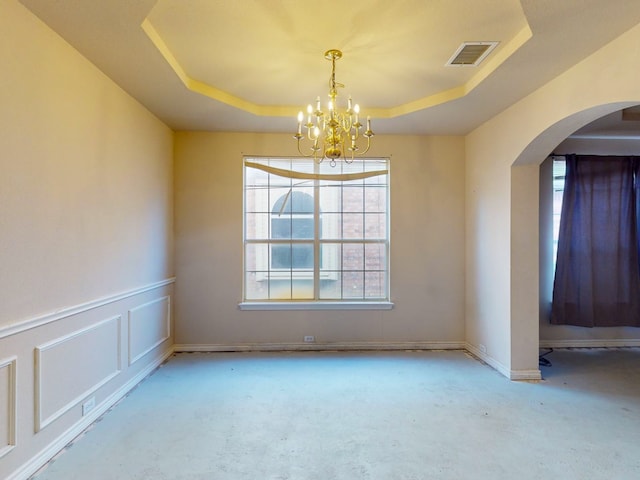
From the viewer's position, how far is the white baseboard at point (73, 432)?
2.01m

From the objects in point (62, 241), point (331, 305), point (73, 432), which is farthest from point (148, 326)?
point (331, 305)

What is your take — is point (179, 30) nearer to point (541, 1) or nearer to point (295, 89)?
point (295, 89)

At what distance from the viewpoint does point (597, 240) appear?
14.3ft

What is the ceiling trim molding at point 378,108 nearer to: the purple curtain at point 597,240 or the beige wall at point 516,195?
the beige wall at point 516,195

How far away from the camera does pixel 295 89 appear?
10.9 ft

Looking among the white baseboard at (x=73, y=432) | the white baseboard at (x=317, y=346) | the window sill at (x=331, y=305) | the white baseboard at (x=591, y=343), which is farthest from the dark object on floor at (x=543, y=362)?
the white baseboard at (x=73, y=432)

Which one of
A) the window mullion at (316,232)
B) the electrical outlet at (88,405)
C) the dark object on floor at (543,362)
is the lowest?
the dark object on floor at (543,362)

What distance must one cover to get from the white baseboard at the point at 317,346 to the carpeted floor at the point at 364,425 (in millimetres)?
384

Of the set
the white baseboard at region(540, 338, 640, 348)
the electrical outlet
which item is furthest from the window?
the white baseboard at region(540, 338, 640, 348)

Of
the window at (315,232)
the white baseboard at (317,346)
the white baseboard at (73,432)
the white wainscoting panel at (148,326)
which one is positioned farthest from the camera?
the window at (315,232)

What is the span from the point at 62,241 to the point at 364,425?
2449mm

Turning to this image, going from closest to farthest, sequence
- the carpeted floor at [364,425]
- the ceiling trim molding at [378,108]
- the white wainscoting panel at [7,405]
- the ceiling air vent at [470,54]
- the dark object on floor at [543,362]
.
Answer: the white wainscoting panel at [7,405], the carpeted floor at [364,425], the ceiling trim molding at [378,108], the ceiling air vent at [470,54], the dark object on floor at [543,362]

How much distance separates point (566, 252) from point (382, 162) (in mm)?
2507

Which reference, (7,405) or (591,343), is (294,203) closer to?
(7,405)
